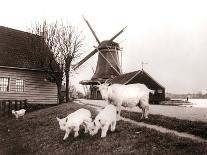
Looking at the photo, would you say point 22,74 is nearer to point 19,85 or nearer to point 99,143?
point 19,85

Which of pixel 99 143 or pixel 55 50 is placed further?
pixel 55 50

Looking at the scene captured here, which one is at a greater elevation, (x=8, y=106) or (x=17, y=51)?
(x=17, y=51)

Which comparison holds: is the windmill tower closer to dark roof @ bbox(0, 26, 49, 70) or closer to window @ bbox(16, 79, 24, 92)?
dark roof @ bbox(0, 26, 49, 70)

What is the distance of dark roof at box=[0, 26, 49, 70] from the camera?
31.6 meters

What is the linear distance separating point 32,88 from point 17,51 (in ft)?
12.7

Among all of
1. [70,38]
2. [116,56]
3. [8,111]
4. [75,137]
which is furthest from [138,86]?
[116,56]

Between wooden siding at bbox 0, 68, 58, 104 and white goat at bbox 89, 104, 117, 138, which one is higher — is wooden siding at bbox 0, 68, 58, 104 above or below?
above

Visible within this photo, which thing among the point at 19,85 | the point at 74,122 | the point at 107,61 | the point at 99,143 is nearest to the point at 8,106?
the point at 19,85

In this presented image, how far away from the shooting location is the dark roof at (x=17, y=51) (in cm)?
3156

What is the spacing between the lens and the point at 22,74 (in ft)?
105

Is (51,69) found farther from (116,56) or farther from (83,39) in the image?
(116,56)

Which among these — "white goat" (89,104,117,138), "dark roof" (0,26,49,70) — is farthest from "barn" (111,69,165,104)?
"white goat" (89,104,117,138)

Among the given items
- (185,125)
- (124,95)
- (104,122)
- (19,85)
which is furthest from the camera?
(19,85)

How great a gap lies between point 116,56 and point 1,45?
63.7 ft
